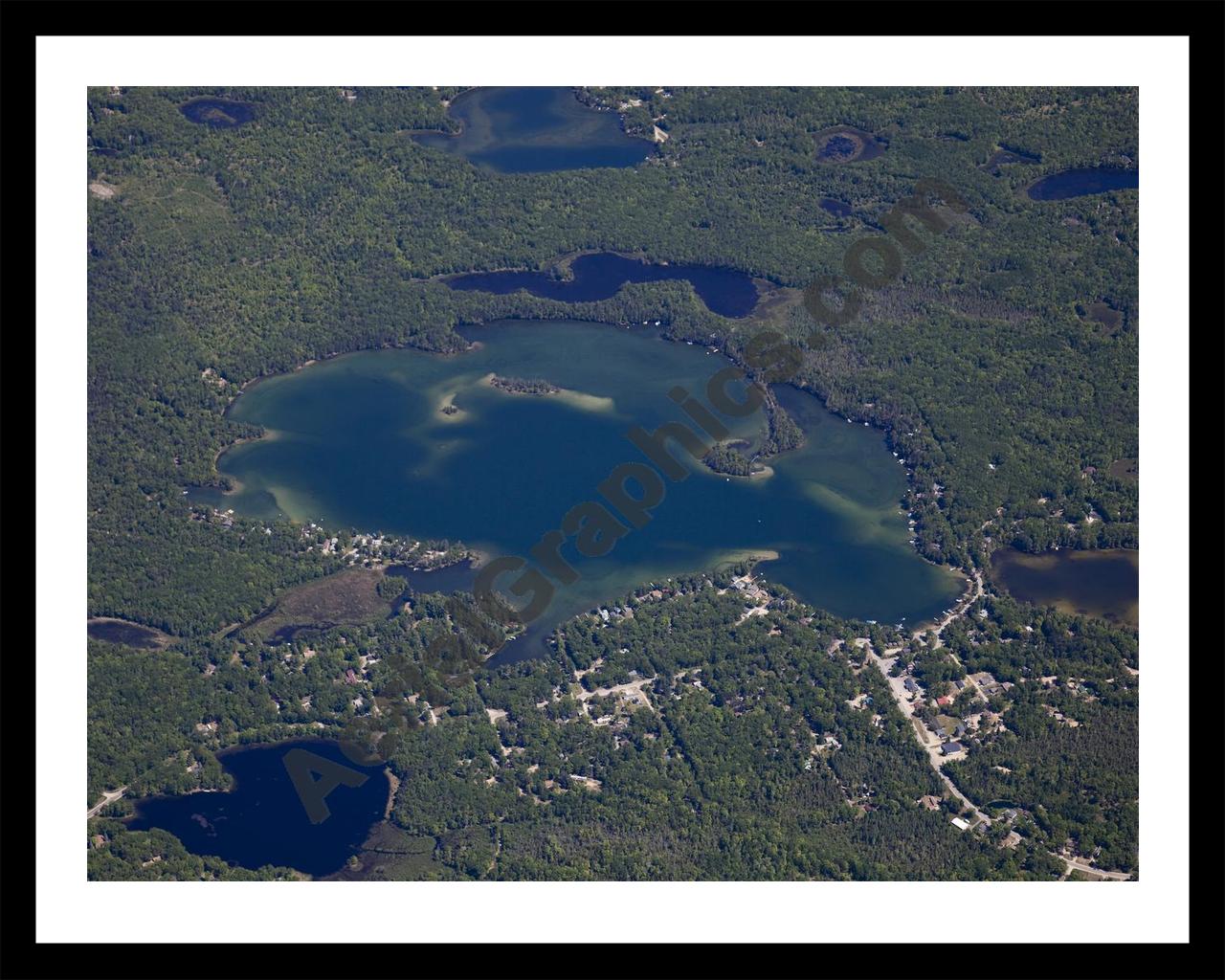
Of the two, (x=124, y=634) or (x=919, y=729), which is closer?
(x=919, y=729)

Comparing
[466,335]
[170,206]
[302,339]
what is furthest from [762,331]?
[170,206]

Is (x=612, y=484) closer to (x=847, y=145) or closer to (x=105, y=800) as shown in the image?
(x=105, y=800)

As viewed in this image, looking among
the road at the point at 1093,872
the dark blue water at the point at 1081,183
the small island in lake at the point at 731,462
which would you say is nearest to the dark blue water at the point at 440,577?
the small island in lake at the point at 731,462

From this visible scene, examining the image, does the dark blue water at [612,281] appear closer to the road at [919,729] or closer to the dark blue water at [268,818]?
the road at [919,729]

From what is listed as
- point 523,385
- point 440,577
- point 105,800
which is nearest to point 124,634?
point 105,800

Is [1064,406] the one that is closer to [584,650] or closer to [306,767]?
[584,650]
